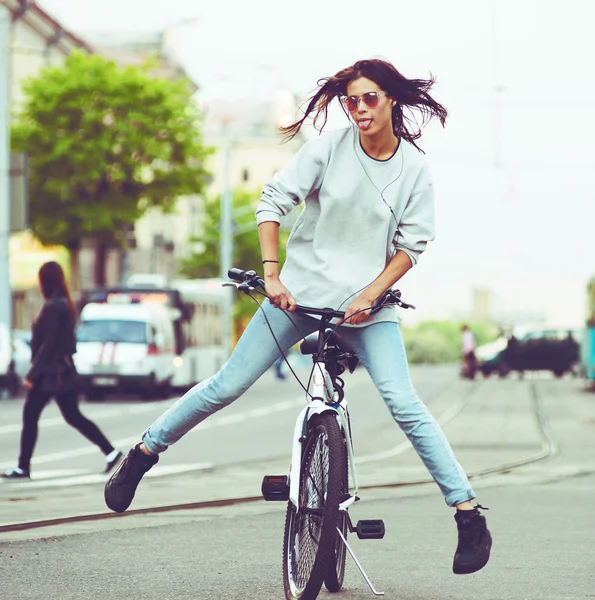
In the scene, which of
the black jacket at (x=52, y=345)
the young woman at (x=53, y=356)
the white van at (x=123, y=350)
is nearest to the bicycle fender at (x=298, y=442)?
the young woman at (x=53, y=356)

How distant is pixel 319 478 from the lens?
5816 mm

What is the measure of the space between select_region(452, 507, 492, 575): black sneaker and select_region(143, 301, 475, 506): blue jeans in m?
0.07

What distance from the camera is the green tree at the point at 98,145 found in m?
44.4

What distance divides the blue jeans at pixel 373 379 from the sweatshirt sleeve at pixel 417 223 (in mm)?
298

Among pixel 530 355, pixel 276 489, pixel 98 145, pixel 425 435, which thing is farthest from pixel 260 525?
pixel 530 355

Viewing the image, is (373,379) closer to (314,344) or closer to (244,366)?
(314,344)

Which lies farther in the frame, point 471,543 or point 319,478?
point 471,543

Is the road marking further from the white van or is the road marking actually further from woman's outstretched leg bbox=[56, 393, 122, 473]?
woman's outstretched leg bbox=[56, 393, 122, 473]

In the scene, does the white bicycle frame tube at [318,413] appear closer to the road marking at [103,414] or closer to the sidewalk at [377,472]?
the sidewalk at [377,472]

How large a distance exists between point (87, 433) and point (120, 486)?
710 centimetres

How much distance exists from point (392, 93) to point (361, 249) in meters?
0.60

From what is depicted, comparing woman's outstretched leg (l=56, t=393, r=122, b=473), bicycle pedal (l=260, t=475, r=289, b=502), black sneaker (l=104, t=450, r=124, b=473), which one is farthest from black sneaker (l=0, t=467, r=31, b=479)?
bicycle pedal (l=260, t=475, r=289, b=502)

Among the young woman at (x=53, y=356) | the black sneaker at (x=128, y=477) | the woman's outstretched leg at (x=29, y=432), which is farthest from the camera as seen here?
the young woman at (x=53, y=356)

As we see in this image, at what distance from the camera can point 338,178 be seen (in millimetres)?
6043
